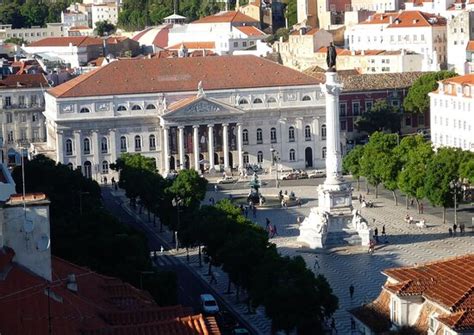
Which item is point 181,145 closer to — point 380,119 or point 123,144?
point 123,144

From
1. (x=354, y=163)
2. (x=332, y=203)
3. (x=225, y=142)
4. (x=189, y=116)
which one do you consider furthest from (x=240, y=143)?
(x=332, y=203)

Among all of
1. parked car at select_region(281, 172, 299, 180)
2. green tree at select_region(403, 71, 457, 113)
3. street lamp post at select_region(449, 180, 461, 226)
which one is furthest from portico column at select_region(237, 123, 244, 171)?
street lamp post at select_region(449, 180, 461, 226)

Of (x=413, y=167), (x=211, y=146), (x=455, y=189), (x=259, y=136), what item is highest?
(x=259, y=136)

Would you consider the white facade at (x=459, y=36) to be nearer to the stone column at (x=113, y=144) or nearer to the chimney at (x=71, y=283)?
the stone column at (x=113, y=144)

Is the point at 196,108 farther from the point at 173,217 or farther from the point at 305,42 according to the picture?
the point at 305,42

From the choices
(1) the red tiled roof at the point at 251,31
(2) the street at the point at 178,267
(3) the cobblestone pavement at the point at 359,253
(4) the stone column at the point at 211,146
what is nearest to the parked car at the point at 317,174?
(4) the stone column at the point at 211,146
